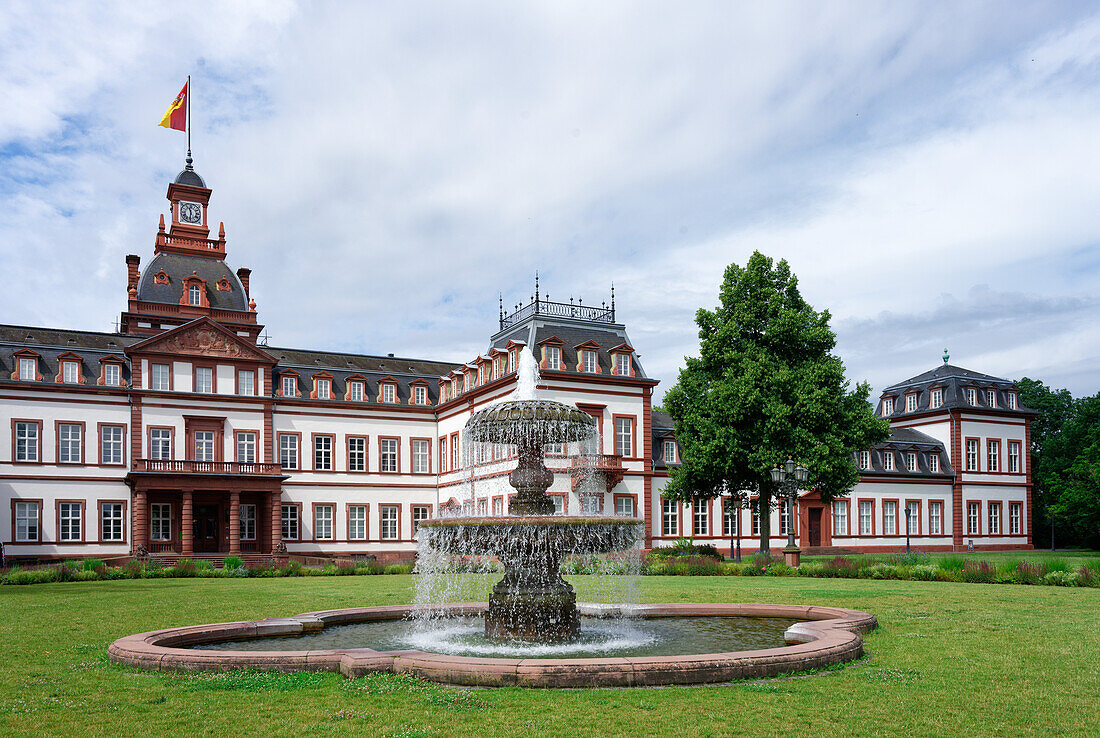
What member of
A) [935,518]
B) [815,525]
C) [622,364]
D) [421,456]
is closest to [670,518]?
[622,364]

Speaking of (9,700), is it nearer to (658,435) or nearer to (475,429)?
(475,429)

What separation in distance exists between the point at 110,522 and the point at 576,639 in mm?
41054

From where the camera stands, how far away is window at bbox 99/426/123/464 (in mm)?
47844

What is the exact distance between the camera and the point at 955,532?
5950 centimetres

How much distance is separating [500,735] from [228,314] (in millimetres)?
52845

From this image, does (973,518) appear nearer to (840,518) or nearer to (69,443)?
(840,518)

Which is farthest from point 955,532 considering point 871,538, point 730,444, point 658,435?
point 730,444


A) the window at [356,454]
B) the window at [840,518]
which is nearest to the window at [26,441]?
the window at [356,454]

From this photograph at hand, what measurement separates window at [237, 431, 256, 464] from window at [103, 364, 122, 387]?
6.77 metres

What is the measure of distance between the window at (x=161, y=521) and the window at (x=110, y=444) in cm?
312

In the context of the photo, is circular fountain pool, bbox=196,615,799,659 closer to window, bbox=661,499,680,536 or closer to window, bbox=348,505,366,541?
window, bbox=661,499,680,536

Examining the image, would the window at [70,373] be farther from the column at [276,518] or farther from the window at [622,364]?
the window at [622,364]

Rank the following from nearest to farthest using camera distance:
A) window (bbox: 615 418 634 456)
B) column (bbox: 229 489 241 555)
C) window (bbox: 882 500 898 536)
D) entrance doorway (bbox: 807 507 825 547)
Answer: window (bbox: 615 418 634 456), column (bbox: 229 489 241 555), entrance doorway (bbox: 807 507 825 547), window (bbox: 882 500 898 536)

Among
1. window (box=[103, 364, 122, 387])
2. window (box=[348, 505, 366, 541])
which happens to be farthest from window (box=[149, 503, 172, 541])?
window (box=[348, 505, 366, 541])
